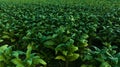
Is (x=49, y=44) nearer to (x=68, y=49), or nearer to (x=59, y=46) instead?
(x=59, y=46)

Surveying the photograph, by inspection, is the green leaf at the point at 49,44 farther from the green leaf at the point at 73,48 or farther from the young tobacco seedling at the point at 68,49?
the green leaf at the point at 73,48

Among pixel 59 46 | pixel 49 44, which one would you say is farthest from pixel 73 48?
pixel 49 44

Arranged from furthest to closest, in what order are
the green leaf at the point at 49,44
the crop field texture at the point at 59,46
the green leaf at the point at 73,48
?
the green leaf at the point at 49,44 → the green leaf at the point at 73,48 → the crop field texture at the point at 59,46

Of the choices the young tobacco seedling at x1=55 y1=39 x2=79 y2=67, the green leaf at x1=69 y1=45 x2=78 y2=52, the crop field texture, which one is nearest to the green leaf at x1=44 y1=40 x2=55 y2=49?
the crop field texture

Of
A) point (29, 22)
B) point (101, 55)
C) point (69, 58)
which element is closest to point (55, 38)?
point (69, 58)

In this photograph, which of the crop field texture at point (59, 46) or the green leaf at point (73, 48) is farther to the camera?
the green leaf at point (73, 48)

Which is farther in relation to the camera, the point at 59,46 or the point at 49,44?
the point at 49,44

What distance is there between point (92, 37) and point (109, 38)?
2.14 ft

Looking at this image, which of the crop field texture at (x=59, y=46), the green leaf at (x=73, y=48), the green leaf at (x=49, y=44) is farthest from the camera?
the green leaf at (x=49, y=44)

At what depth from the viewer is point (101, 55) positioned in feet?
15.7

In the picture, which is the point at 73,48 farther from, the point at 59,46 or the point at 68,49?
the point at 59,46

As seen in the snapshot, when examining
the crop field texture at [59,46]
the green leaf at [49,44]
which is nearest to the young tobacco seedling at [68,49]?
the crop field texture at [59,46]

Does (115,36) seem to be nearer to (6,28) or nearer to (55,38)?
(55,38)

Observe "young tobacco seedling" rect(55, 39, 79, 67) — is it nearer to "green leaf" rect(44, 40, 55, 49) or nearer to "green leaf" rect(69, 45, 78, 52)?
"green leaf" rect(69, 45, 78, 52)
